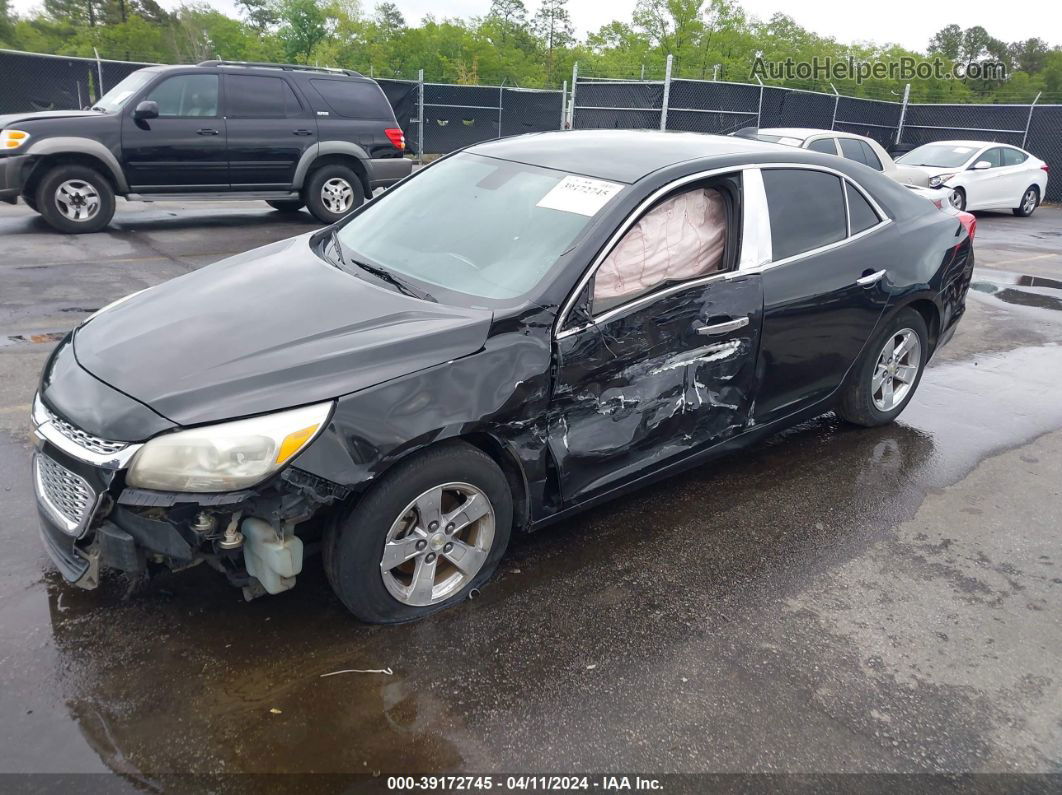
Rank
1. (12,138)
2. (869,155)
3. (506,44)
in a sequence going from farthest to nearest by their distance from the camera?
1. (506,44)
2. (869,155)
3. (12,138)

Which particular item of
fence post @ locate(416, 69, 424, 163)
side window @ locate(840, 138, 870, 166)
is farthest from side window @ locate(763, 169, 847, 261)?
fence post @ locate(416, 69, 424, 163)

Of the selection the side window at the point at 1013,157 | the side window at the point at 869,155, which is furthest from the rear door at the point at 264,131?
the side window at the point at 1013,157

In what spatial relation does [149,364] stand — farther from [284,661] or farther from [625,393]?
[625,393]

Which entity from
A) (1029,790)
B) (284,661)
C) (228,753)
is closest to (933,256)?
(1029,790)

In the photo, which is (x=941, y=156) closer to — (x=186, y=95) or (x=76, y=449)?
(x=186, y=95)

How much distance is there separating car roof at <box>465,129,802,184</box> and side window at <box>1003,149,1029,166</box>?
1470 centimetres

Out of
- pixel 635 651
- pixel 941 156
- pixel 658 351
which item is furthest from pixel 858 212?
pixel 941 156

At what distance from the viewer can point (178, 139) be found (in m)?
10.1

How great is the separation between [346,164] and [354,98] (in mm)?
895

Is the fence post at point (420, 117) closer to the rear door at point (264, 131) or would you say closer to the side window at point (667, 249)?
the rear door at point (264, 131)

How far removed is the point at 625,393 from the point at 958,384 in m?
3.81

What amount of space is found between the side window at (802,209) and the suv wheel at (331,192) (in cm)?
803

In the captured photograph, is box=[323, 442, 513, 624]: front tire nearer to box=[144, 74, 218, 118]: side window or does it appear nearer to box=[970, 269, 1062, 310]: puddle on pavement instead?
box=[970, 269, 1062, 310]: puddle on pavement

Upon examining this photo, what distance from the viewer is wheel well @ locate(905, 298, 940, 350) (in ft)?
15.8
